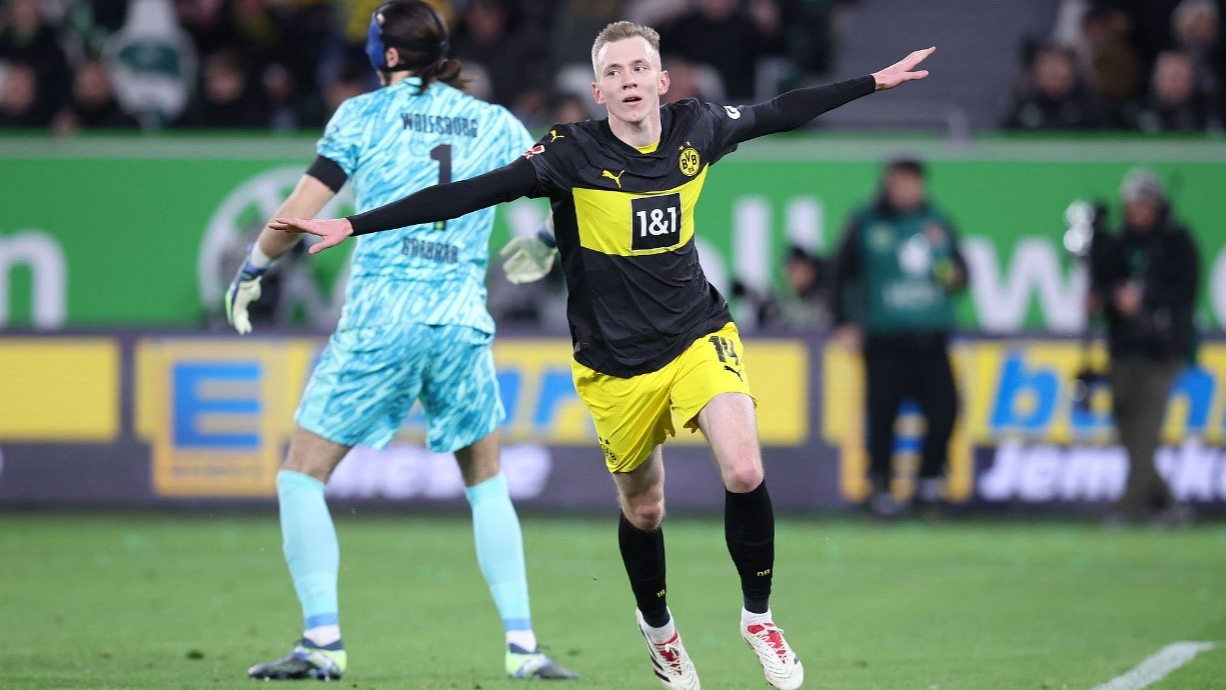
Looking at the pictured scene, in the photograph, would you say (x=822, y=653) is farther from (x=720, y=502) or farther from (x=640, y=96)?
(x=720, y=502)

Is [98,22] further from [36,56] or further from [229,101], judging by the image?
[229,101]

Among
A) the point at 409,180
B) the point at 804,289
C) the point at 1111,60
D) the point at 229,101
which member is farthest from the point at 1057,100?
the point at 409,180

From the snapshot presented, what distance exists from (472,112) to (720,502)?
7.20 m

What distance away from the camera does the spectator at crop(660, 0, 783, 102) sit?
16188mm

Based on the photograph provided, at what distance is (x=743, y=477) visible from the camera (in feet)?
20.1

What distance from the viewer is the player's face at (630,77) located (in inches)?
247

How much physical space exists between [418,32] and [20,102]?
32.7ft

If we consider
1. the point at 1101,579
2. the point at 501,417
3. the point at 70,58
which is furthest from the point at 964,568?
the point at 70,58

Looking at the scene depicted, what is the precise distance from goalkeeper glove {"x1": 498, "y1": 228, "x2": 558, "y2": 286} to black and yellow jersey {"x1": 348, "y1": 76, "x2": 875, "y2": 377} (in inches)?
36.2

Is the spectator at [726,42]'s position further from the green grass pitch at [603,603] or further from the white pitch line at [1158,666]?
the white pitch line at [1158,666]

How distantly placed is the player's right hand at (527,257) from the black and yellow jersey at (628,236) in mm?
962

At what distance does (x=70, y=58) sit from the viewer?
17.0m

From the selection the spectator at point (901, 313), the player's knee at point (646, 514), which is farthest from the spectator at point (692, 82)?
the player's knee at point (646, 514)

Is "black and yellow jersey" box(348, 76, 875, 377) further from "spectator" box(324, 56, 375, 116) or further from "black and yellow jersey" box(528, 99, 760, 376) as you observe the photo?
"spectator" box(324, 56, 375, 116)
